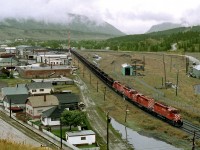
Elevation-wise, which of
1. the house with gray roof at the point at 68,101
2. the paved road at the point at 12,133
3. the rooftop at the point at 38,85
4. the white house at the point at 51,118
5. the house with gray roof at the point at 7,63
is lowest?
the paved road at the point at 12,133

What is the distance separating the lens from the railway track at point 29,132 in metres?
37.3

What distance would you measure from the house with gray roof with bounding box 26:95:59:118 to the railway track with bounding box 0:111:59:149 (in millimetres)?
2638

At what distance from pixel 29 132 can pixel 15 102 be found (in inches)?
509

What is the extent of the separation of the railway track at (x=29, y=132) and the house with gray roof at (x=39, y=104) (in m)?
2.64

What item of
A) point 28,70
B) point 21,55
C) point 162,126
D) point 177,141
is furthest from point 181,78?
point 21,55

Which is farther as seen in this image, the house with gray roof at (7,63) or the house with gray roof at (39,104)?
the house with gray roof at (7,63)

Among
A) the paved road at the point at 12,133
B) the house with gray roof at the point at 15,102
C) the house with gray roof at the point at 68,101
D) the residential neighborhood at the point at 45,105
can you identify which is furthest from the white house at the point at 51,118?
the house with gray roof at the point at 15,102

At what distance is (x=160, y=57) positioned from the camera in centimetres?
12494

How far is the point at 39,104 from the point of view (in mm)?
49500

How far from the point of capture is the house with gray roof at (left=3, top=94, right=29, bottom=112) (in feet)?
178

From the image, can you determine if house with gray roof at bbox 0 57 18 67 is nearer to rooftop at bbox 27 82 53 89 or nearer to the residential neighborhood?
the residential neighborhood

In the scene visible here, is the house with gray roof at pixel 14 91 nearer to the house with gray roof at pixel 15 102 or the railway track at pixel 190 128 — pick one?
the house with gray roof at pixel 15 102

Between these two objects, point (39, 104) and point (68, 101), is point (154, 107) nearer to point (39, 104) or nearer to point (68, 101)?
point (68, 101)

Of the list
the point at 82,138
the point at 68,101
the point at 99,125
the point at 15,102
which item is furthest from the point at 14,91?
the point at 82,138
